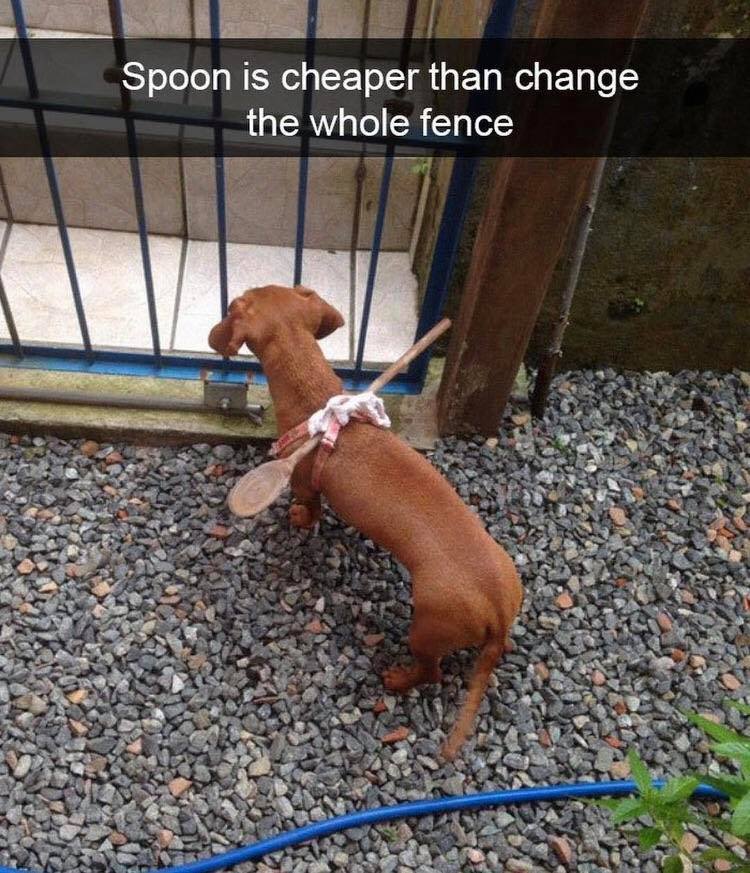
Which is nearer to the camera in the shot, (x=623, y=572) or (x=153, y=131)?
(x=623, y=572)

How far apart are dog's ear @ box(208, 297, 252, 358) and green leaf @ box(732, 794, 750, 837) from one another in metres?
1.60

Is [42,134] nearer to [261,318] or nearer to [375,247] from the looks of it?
[261,318]

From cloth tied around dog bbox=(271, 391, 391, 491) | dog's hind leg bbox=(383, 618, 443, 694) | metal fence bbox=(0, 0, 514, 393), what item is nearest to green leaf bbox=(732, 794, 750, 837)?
dog's hind leg bbox=(383, 618, 443, 694)

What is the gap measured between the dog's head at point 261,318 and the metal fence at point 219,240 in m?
0.30

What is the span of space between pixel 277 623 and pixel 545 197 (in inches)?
55.5

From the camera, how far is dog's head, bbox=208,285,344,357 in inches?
101

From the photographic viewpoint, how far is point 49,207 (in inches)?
146

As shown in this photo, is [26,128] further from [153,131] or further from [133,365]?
[133,365]

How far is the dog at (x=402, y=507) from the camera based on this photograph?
2348 mm

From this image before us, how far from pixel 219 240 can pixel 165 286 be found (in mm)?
762

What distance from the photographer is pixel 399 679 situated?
8.52 feet

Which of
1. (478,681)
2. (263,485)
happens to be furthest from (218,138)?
(478,681)

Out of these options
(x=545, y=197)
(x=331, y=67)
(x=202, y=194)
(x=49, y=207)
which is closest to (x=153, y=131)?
(x=202, y=194)

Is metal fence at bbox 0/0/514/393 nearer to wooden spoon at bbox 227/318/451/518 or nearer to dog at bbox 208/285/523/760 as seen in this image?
dog at bbox 208/285/523/760
